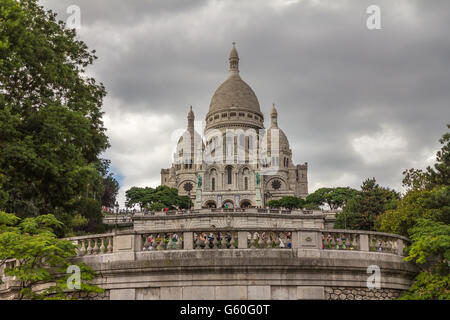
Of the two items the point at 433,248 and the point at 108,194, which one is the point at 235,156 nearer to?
the point at 108,194

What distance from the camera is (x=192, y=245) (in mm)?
14266

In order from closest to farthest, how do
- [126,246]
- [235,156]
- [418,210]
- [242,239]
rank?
[242,239] → [126,246] → [418,210] → [235,156]

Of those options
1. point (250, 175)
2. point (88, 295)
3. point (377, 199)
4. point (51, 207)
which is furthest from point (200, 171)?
point (88, 295)

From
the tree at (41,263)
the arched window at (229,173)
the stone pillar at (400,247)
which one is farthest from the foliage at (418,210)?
the arched window at (229,173)

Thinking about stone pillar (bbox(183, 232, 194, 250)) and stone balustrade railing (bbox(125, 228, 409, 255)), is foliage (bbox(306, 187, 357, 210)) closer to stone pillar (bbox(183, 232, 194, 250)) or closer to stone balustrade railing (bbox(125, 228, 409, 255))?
stone balustrade railing (bbox(125, 228, 409, 255))

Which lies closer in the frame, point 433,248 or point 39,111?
point 433,248

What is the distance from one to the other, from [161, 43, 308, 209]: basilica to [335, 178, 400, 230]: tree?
65.7 metres

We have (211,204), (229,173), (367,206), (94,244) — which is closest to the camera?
(94,244)

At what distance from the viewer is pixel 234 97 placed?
493 ft

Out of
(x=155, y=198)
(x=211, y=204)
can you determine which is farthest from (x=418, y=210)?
(x=211, y=204)

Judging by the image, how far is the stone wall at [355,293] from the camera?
14.2m

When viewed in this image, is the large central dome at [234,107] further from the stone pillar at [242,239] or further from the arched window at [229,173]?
the stone pillar at [242,239]

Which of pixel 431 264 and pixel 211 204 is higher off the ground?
pixel 211 204

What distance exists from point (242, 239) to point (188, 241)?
4.51ft
